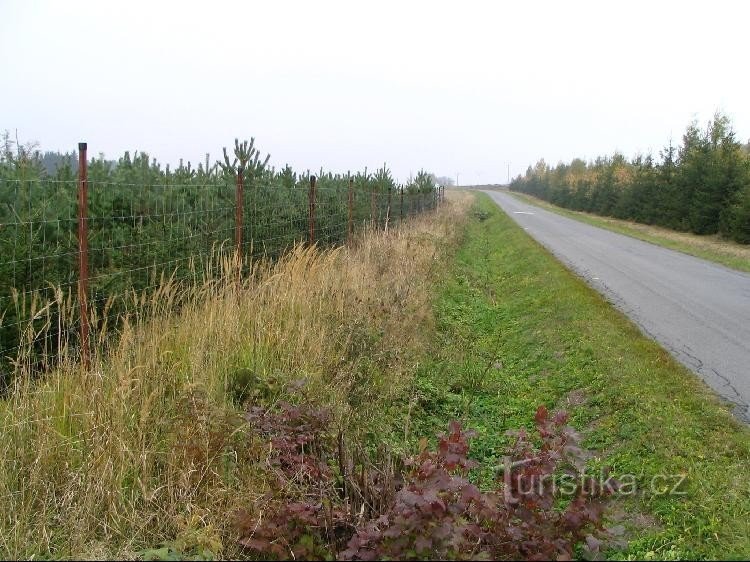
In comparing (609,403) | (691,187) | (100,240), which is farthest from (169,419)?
(691,187)

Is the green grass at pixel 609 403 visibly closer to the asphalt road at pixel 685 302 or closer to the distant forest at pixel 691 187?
the asphalt road at pixel 685 302

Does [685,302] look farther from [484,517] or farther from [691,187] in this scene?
[691,187]

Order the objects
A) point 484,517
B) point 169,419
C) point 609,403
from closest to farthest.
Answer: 1. point 484,517
2. point 169,419
3. point 609,403

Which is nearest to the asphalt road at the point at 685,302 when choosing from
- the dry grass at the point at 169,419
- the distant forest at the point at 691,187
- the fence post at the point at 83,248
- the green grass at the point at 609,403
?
the green grass at the point at 609,403

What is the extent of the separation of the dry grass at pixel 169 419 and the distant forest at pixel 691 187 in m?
22.2

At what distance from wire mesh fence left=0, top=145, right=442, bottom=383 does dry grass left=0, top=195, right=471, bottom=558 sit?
1.28 ft

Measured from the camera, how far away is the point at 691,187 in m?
29.0

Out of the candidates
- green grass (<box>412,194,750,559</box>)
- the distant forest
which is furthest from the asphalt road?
the distant forest

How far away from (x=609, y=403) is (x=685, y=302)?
217 inches

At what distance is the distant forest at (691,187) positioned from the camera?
24438 millimetres

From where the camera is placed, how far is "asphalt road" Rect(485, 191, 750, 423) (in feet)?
20.1

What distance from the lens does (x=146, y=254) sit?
20.2ft

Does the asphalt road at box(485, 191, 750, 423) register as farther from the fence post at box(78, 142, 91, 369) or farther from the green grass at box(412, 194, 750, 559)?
the fence post at box(78, 142, 91, 369)

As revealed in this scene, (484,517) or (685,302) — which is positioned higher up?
(685,302)
